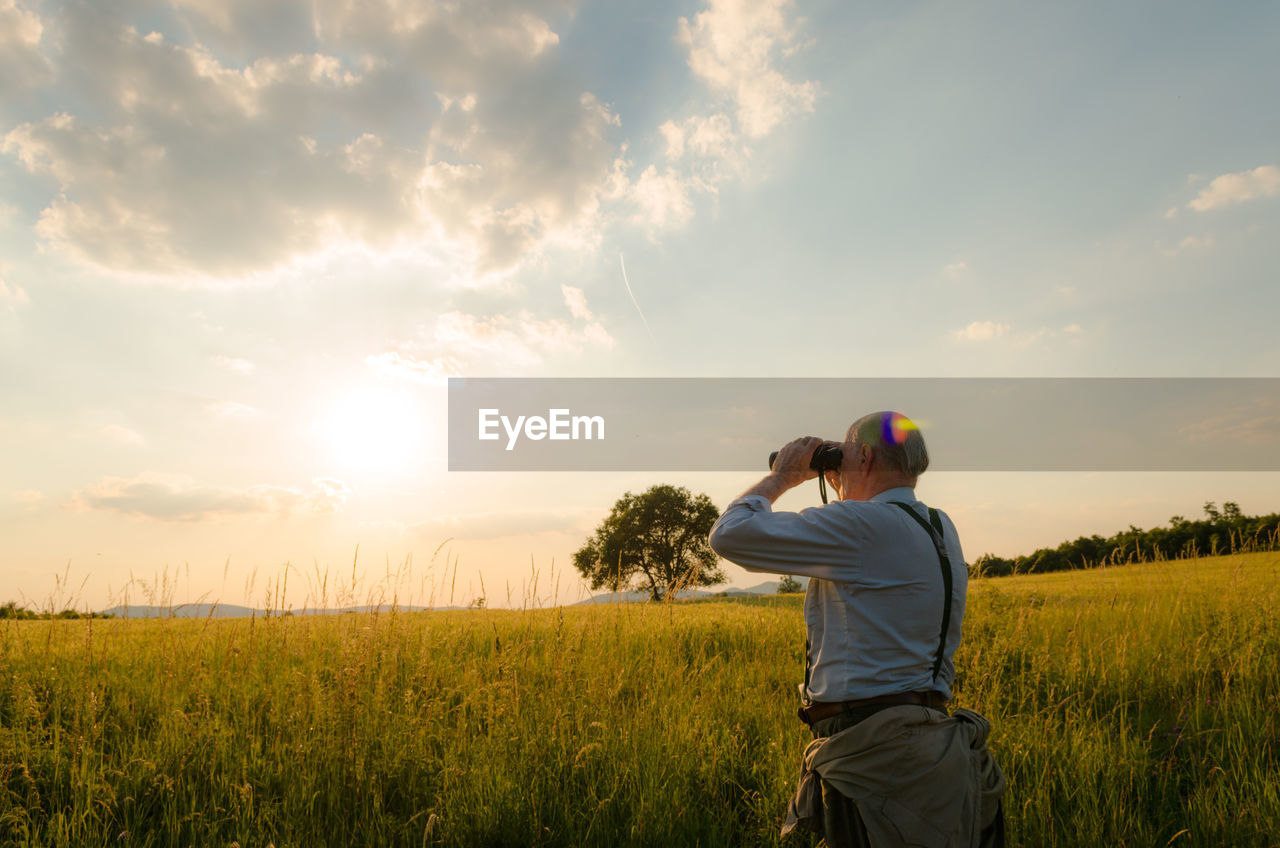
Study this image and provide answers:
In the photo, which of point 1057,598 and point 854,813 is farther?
point 1057,598

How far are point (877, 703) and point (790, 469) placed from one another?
1.00 metres

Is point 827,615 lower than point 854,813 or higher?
higher

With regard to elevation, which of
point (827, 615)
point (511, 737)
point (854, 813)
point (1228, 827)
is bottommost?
point (1228, 827)

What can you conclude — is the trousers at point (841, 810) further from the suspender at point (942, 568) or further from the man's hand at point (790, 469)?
the man's hand at point (790, 469)

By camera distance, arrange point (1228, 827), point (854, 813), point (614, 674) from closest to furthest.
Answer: point (854, 813), point (1228, 827), point (614, 674)

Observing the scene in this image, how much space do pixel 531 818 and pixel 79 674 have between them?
557 cm

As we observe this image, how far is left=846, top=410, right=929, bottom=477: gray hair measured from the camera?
275 cm

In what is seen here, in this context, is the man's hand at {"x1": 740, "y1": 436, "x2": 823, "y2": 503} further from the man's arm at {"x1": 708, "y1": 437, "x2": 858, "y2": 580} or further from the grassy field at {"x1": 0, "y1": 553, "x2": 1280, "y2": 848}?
the grassy field at {"x1": 0, "y1": 553, "x2": 1280, "y2": 848}

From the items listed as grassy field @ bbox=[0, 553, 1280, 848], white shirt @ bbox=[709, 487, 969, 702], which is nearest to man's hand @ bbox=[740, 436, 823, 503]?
white shirt @ bbox=[709, 487, 969, 702]

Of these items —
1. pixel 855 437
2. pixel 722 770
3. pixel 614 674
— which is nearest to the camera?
pixel 855 437

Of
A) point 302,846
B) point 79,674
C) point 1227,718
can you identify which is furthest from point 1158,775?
point 79,674

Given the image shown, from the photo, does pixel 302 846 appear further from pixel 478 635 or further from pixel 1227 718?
pixel 1227 718

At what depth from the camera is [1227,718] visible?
5543 mm

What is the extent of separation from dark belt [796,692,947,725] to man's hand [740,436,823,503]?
33.8 inches
